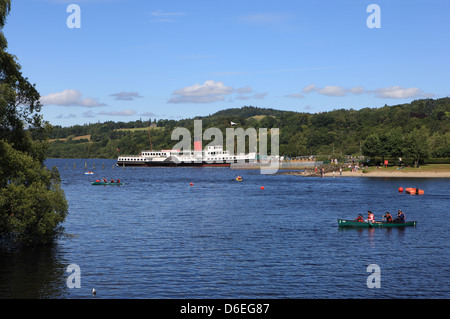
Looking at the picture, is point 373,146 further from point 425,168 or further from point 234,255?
point 234,255

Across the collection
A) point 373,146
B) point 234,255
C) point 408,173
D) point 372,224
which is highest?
point 373,146

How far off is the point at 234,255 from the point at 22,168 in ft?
66.8

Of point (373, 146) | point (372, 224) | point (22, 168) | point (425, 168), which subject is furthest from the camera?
point (373, 146)

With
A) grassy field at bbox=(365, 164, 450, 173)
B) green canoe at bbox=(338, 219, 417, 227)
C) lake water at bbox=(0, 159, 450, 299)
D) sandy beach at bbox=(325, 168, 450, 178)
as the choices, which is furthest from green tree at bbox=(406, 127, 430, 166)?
green canoe at bbox=(338, 219, 417, 227)

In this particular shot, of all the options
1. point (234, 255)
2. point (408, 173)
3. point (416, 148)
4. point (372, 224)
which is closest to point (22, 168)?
point (234, 255)

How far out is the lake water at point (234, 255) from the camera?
34.4m

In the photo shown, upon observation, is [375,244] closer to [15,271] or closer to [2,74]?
[15,271]

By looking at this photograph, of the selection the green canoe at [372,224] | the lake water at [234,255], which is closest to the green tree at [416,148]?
the lake water at [234,255]

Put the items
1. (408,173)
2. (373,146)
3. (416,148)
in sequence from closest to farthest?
(408,173)
(416,148)
(373,146)

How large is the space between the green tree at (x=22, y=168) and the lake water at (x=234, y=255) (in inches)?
124

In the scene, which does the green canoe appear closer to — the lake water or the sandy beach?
the lake water

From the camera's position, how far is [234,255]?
44.6 metres

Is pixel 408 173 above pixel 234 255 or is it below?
above
